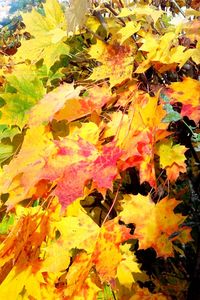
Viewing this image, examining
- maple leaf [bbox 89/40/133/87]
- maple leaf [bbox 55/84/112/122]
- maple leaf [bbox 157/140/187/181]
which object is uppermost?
maple leaf [bbox 89/40/133/87]

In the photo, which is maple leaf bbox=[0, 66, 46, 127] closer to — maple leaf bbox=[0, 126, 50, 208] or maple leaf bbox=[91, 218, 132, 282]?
maple leaf bbox=[0, 126, 50, 208]

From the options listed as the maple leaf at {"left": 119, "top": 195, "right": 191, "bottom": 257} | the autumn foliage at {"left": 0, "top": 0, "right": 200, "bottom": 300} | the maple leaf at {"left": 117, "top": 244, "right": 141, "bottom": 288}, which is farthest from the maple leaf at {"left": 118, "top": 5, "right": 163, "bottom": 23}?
the maple leaf at {"left": 117, "top": 244, "right": 141, "bottom": 288}

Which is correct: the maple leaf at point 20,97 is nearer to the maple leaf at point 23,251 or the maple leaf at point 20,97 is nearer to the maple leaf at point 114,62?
the maple leaf at point 114,62

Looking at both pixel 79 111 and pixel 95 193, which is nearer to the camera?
pixel 79 111

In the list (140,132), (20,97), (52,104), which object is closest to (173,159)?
(140,132)

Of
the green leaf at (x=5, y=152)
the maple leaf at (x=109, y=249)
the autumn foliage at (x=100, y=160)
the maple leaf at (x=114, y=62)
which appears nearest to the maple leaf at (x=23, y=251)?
the autumn foliage at (x=100, y=160)

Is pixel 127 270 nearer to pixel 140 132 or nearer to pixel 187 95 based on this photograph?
pixel 140 132

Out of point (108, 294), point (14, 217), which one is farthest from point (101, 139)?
point (108, 294)

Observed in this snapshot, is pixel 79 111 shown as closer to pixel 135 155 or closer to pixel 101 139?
pixel 101 139
